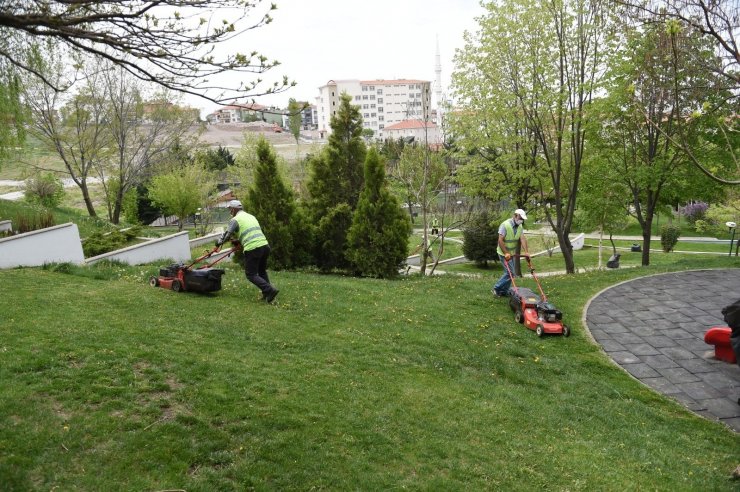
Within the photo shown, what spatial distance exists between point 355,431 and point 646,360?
5.07 meters

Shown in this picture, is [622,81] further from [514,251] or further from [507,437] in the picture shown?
[507,437]

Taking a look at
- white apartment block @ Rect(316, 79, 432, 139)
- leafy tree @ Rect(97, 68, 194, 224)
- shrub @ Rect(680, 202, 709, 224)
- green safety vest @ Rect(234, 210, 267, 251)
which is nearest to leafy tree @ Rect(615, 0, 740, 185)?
green safety vest @ Rect(234, 210, 267, 251)

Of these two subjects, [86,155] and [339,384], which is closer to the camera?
[339,384]

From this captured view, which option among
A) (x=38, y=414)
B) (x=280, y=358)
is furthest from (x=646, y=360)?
(x=38, y=414)

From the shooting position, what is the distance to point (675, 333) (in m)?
8.68

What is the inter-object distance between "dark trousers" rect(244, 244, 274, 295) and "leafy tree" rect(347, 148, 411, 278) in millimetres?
4681

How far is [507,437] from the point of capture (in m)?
5.32

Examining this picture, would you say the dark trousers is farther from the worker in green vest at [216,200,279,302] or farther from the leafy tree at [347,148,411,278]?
the leafy tree at [347,148,411,278]

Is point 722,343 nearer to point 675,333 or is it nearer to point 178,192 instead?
point 675,333

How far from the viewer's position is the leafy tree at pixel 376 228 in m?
13.4

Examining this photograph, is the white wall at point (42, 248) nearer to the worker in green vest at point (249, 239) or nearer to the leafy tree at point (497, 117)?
the worker in green vest at point (249, 239)

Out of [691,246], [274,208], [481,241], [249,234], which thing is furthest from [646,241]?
[691,246]

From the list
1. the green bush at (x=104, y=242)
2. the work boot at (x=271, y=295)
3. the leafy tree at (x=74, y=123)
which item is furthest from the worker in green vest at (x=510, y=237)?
the leafy tree at (x=74, y=123)

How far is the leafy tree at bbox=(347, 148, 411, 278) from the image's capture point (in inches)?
527
